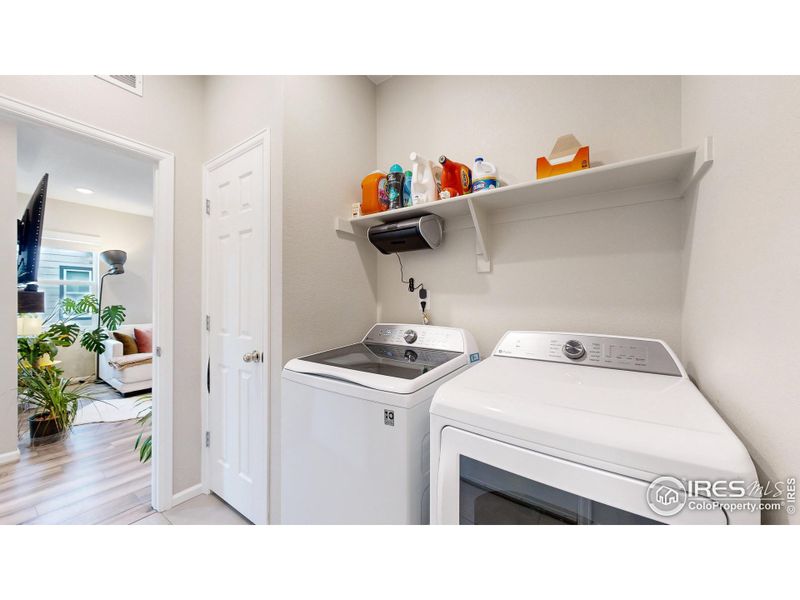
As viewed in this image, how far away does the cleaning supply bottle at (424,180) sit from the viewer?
5.18 feet

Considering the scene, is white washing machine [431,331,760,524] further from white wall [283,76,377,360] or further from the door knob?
the door knob

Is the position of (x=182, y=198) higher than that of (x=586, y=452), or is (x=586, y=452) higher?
(x=182, y=198)

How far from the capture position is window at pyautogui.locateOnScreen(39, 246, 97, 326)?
464 cm

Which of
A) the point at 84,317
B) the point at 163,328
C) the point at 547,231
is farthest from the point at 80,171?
the point at 547,231

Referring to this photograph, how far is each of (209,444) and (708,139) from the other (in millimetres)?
2764

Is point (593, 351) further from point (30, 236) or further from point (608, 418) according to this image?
point (30, 236)

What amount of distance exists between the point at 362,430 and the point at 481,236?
3.48ft

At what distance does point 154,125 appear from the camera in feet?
5.98

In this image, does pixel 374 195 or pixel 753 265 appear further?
pixel 374 195

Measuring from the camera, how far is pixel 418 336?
1.69m

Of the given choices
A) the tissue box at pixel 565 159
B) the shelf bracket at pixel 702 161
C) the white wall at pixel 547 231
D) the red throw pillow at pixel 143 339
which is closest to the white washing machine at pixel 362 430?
the white wall at pixel 547 231

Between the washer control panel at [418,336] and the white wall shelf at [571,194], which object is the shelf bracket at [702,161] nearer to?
the white wall shelf at [571,194]

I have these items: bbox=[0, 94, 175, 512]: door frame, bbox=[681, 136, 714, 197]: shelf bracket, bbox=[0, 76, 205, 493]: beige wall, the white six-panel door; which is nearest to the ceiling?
bbox=[0, 76, 205, 493]: beige wall

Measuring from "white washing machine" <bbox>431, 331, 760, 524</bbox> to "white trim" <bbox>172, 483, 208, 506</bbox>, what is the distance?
1.84m
